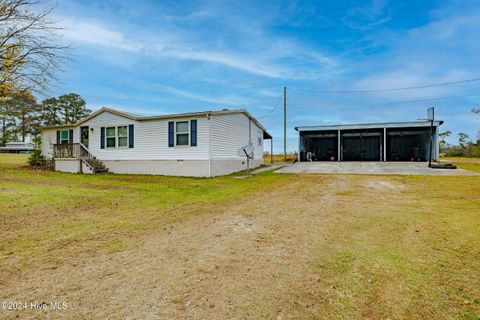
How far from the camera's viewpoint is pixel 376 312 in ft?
7.92

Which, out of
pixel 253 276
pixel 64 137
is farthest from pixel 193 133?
pixel 253 276

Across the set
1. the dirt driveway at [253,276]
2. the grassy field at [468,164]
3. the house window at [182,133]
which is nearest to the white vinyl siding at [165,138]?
the house window at [182,133]

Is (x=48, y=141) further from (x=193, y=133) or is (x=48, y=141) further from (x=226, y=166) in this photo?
(x=226, y=166)

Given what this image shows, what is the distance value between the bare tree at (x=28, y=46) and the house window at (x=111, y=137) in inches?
181

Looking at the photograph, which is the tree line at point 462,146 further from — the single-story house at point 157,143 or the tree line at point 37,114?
the tree line at point 37,114

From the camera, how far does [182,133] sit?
53.4 ft

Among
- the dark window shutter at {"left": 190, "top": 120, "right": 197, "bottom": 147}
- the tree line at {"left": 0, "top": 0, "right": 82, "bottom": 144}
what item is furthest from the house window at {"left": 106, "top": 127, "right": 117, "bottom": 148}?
the dark window shutter at {"left": 190, "top": 120, "right": 197, "bottom": 147}

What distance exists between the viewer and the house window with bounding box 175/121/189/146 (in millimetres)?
16175

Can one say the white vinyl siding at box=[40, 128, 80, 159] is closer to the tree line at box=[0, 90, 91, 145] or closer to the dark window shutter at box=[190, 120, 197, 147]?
the dark window shutter at box=[190, 120, 197, 147]

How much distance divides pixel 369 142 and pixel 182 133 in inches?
783

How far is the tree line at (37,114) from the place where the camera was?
42.7 meters

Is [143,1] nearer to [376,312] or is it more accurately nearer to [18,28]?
[18,28]

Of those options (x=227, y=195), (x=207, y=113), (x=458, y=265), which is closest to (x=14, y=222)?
(x=227, y=195)

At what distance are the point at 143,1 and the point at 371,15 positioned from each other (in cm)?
1483
